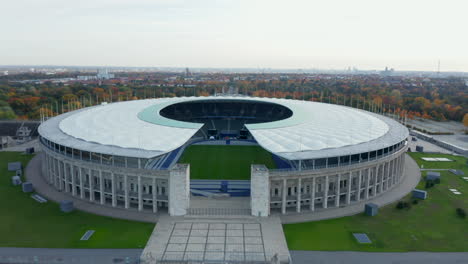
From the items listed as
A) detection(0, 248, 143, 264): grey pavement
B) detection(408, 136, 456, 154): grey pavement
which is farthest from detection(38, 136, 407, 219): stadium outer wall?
detection(408, 136, 456, 154): grey pavement

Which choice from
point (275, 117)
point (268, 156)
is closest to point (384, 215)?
point (268, 156)

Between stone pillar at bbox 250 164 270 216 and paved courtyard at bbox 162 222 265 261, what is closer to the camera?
paved courtyard at bbox 162 222 265 261

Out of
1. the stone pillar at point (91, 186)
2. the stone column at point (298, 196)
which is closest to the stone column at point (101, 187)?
the stone pillar at point (91, 186)

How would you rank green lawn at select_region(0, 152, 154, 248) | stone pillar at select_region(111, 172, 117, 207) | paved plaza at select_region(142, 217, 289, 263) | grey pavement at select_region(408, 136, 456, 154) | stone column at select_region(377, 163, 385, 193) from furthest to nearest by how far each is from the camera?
1. grey pavement at select_region(408, 136, 456, 154)
2. stone column at select_region(377, 163, 385, 193)
3. stone pillar at select_region(111, 172, 117, 207)
4. green lawn at select_region(0, 152, 154, 248)
5. paved plaza at select_region(142, 217, 289, 263)

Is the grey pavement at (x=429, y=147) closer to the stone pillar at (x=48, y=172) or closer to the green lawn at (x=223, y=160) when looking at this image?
the green lawn at (x=223, y=160)

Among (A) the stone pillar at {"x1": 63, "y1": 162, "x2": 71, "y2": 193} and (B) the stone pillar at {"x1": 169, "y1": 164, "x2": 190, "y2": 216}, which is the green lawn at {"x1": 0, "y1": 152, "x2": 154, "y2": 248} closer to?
(A) the stone pillar at {"x1": 63, "y1": 162, "x2": 71, "y2": 193}

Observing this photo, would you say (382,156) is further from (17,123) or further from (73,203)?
(17,123)
